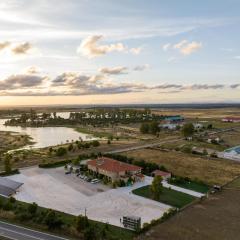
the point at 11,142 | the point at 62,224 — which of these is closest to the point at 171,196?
the point at 62,224

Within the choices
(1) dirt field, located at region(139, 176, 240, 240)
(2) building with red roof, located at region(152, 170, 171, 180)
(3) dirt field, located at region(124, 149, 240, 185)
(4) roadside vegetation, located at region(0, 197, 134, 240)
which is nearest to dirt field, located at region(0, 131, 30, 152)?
(3) dirt field, located at region(124, 149, 240, 185)

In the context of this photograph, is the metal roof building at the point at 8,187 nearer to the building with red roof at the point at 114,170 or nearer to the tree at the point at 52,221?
the building with red roof at the point at 114,170

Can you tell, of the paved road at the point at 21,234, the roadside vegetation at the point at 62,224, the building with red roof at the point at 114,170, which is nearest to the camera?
the paved road at the point at 21,234

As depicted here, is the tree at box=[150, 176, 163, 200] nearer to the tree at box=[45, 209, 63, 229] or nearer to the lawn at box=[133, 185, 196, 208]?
the lawn at box=[133, 185, 196, 208]

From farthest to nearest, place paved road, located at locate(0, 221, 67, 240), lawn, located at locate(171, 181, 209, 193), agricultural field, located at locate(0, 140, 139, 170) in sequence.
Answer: agricultural field, located at locate(0, 140, 139, 170) → lawn, located at locate(171, 181, 209, 193) → paved road, located at locate(0, 221, 67, 240)

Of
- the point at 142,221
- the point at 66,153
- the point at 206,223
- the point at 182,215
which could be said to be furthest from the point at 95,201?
the point at 66,153

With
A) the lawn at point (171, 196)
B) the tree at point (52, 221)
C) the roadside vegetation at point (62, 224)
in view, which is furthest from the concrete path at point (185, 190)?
the tree at point (52, 221)

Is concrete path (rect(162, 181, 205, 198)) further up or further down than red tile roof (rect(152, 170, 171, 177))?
further down
